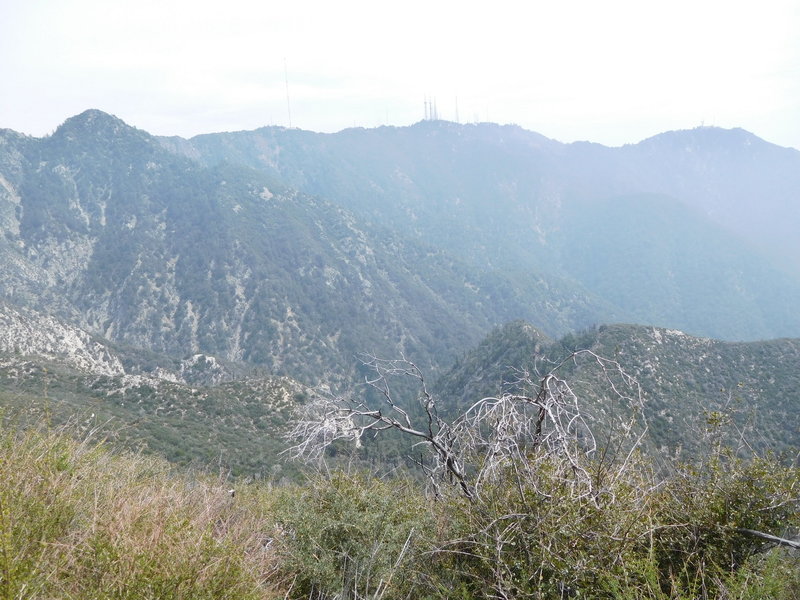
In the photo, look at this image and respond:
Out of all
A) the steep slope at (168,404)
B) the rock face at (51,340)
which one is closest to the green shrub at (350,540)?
the steep slope at (168,404)

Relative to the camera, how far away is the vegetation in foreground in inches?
130

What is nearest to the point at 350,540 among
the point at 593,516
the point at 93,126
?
the point at 593,516

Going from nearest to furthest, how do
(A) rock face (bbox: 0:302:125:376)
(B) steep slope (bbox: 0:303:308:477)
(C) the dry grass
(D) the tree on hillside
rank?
(C) the dry grass, (D) the tree on hillside, (B) steep slope (bbox: 0:303:308:477), (A) rock face (bbox: 0:302:125:376)

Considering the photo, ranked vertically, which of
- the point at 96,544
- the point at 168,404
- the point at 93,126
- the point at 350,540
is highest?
the point at 93,126

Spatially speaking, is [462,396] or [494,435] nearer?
[494,435]

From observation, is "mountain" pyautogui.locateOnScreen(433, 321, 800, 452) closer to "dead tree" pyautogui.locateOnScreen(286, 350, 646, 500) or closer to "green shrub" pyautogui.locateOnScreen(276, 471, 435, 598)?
"dead tree" pyautogui.locateOnScreen(286, 350, 646, 500)

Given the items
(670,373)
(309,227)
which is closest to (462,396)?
(670,373)

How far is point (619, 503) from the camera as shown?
4172mm

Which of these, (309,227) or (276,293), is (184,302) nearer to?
(276,293)

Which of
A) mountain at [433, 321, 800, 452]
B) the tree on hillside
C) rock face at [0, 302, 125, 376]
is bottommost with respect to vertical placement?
mountain at [433, 321, 800, 452]

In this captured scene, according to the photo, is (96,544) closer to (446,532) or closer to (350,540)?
(350,540)

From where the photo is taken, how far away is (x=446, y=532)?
4832 mm

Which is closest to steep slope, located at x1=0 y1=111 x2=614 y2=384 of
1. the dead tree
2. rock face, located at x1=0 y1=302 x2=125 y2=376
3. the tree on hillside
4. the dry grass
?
rock face, located at x1=0 y1=302 x2=125 y2=376

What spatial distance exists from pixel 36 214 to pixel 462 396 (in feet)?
415
